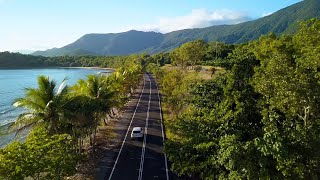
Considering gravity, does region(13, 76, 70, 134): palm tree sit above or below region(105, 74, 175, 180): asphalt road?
above

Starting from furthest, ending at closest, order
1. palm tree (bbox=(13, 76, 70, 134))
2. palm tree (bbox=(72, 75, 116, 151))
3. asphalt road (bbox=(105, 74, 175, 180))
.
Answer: palm tree (bbox=(72, 75, 116, 151))
asphalt road (bbox=(105, 74, 175, 180))
palm tree (bbox=(13, 76, 70, 134))

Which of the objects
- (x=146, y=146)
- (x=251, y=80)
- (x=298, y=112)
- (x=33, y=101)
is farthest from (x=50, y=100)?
(x=298, y=112)

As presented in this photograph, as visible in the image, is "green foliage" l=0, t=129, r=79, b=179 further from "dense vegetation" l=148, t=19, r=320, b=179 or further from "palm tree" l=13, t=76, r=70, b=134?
"palm tree" l=13, t=76, r=70, b=134

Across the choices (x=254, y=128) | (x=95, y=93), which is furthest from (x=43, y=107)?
(x=254, y=128)

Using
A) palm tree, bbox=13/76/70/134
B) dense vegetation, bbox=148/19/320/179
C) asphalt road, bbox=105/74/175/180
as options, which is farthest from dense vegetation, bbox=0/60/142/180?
dense vegetation, bbox=148/19/320/179

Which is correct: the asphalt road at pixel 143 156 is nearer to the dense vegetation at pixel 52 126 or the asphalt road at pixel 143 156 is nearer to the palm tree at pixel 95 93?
the dense vegetation at pixel 52 126

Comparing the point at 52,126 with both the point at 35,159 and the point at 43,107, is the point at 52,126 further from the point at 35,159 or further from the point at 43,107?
the point at 35,159

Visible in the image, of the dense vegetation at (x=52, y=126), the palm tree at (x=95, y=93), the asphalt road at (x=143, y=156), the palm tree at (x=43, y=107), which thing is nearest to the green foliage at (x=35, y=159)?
the dense vegetation at (x=52, y=126)
